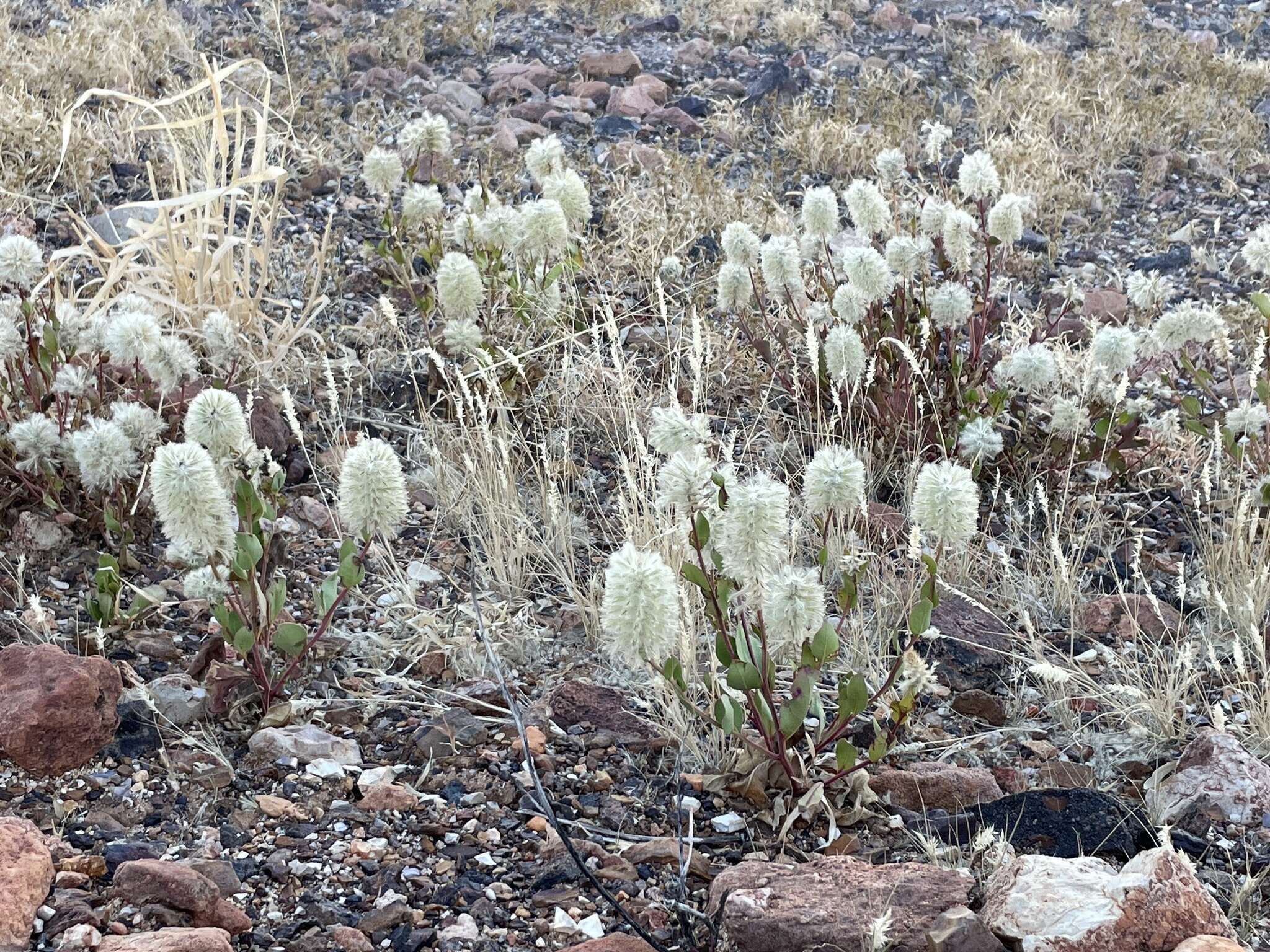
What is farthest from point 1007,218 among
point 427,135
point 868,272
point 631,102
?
point 631,102

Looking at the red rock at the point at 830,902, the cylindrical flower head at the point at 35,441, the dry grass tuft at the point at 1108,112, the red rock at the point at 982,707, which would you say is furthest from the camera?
the dry grass tuft at the point at 1108,112

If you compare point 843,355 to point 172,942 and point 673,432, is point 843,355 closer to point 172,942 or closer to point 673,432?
point 673,432

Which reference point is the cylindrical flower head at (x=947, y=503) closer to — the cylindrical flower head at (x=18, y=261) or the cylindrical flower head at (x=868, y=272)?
the cylindrical flower head at (x=868, y=272)

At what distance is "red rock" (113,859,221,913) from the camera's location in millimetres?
2221

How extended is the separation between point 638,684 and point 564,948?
1008 mm

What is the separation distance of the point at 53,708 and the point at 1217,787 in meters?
2.44

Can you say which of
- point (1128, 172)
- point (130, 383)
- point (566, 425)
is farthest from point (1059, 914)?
point (1128, 172)

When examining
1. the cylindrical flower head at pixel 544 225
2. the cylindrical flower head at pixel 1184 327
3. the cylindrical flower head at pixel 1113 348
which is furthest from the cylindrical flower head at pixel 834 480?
the cylindrical flower head at pixel 544 225

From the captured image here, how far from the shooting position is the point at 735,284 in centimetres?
423

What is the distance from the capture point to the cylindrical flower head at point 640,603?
2.32 metres

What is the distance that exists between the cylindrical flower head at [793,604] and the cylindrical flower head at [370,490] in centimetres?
A: 81

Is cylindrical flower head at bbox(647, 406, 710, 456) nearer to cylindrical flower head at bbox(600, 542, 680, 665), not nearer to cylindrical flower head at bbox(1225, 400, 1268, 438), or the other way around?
cylindrical flower head at bbox(600, 542, 680, 665)

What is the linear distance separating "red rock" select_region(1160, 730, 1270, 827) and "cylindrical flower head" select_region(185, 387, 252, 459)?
7.07ft

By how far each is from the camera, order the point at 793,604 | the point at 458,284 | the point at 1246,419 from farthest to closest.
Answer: the point at 458,284 → the point at 1246,419 → the point at 793,604
